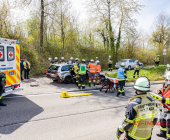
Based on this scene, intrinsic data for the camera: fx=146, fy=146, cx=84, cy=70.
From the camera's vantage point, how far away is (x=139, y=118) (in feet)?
7.38

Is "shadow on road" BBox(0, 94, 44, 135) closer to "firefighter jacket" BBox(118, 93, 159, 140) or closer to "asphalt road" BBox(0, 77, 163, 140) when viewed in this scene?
"asphalt road" BBox(0, 77, 163, 140)

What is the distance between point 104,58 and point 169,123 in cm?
1995

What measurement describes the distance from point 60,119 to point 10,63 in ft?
13.3

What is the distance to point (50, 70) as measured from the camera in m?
11.1

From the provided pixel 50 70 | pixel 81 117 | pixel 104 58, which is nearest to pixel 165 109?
pixel 81 117

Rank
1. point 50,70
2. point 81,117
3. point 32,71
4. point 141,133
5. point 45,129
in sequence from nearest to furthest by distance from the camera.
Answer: point 141,133 < point 45,129 < point 81,117 < point 50,70 < point 32,71

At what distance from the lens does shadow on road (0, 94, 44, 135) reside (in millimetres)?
4377

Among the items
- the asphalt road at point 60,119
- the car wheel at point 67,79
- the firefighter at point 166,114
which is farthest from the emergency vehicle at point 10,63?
the firefighter at point 166,114

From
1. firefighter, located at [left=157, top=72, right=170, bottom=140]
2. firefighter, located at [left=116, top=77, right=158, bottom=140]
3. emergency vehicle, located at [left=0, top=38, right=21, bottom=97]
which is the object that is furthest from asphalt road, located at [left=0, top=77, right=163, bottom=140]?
firefighter, located at [left=116, top=77, right=158, bottom=140]

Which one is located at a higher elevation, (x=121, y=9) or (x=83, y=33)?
(x=121, y=9)

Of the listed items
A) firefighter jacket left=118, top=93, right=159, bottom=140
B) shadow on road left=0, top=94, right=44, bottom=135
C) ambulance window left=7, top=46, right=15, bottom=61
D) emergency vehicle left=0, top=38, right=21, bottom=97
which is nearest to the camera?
firefighter jacket left=118, top=93, right=159, bottom=140

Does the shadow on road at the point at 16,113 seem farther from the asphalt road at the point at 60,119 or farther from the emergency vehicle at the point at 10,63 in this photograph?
the emergency vehicle at the point at 10,63

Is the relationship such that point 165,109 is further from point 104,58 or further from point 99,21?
point 99,21

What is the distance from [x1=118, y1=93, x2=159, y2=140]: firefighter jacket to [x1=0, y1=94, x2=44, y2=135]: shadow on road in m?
3.38
